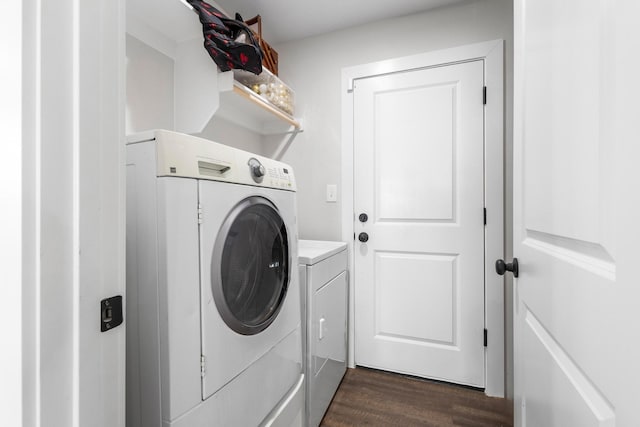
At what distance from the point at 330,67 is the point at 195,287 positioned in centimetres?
190

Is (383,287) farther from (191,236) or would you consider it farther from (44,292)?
(44,292)

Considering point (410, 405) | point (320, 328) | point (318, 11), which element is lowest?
point (410, 405)

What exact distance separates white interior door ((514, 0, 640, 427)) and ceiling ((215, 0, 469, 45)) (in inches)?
48.0

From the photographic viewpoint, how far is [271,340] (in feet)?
3.23

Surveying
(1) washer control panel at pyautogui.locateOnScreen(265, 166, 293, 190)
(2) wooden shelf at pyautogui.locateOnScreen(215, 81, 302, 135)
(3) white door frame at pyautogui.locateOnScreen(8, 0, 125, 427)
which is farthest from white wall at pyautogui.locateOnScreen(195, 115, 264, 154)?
(3) white door frame at pyautogui.locateOnScreen(8, 0, 125, 427)

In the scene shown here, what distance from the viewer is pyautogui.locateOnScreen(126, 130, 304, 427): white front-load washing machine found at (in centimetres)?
65

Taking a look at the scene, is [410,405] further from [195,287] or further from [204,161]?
[204,161]

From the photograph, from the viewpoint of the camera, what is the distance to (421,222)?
183cm

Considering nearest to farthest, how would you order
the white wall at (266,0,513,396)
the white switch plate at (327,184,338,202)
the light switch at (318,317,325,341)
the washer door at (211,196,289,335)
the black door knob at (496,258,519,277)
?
the washer door at (211,196,289,335)
the black door knob at (496,258,519,277)
the light switch at (318,317,325,341)
the white wall at (266,0,513,396)
the white switch plate at (327,184,338,202)

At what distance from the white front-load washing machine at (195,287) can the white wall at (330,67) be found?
44.7 inches

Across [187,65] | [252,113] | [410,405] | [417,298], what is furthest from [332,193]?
[410,405]

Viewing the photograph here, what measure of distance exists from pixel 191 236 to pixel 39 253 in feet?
1.00

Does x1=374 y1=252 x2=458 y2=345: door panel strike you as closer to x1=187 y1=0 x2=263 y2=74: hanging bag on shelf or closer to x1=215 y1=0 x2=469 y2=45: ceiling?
x1=187 y1=0 x2=263 y2=74: hanging bag on shelf

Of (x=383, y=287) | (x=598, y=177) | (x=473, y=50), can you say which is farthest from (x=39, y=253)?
(x=473, y=50)
